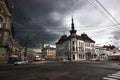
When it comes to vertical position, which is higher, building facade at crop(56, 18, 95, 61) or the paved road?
building facade at crop(56, 18, 95, 61)

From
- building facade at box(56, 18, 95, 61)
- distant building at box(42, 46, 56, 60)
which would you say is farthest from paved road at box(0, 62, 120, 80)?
distant building at box(42, 46, 56, 60)

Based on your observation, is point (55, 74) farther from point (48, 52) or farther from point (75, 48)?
point (48, 52)

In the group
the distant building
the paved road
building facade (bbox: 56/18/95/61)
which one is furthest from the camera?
the distant building

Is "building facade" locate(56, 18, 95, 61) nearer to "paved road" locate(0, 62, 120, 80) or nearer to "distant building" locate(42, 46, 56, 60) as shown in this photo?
"distant building" locate(42, 46, 56, 60)

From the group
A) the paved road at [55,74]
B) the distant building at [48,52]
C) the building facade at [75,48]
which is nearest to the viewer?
the paved road at [55,74]

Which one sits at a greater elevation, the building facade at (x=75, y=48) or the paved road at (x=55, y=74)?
the building facade at (x=75, y=48)

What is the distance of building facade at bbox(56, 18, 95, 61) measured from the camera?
253 ft

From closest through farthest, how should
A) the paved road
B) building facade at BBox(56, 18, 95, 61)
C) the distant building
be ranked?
1. the paved road
2. building facade at BBox(56, 18, 95, 61)
3. the distant building

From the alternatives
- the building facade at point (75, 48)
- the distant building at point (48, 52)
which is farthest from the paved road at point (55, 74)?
the distant building at point (48, 52)

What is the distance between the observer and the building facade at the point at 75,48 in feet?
253

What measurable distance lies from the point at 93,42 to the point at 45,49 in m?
45.8

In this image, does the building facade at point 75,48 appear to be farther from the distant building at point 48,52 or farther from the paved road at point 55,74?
the paved road at point 55,74

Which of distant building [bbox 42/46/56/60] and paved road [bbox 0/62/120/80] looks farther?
distant building [bbox 42/46/56/60]

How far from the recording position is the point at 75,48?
3041 inches
